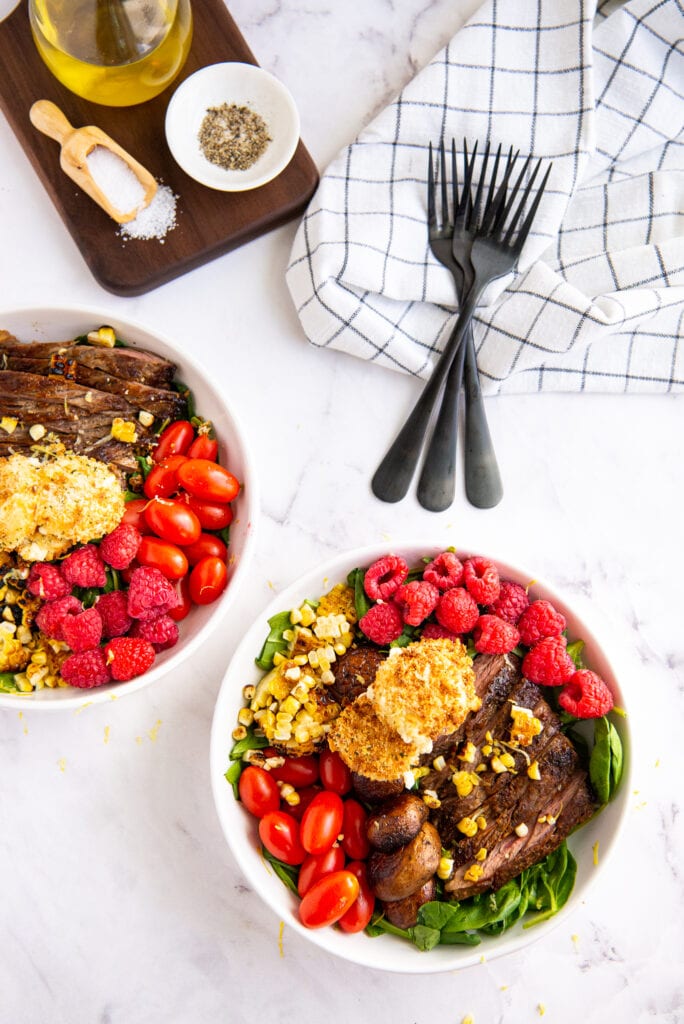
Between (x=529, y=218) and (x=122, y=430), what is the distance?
1.25 metres

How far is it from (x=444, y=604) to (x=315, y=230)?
1.09 m

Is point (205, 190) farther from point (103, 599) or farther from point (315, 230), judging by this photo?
point (103, 599)

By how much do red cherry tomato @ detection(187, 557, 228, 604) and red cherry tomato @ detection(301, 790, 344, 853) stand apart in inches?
23.3

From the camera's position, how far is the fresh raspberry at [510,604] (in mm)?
2246

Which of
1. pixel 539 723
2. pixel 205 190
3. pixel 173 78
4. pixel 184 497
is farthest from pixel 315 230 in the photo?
pixel 539 723

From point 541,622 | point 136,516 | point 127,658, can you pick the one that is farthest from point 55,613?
point 541,622

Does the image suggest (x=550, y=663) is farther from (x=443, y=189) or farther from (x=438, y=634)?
(x=443, y=189)

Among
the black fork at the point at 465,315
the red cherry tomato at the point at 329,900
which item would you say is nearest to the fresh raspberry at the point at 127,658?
the red cherry tomato at the point at 329,900

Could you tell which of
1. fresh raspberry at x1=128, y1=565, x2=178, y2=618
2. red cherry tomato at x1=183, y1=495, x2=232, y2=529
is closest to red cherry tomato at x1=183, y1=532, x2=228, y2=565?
red cherry tomato at x1=183, y1=495, x2=232, y2=529

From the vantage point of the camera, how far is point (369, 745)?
7.02ft

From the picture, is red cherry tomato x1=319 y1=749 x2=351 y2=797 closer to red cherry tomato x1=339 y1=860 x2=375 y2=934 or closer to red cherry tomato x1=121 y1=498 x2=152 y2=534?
red cherry tomato x1=339 y1=860 x2=375 y2=934

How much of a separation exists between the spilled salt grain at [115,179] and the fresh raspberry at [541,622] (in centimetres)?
154

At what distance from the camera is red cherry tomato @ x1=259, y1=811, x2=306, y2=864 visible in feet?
7.18

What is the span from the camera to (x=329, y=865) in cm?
217
